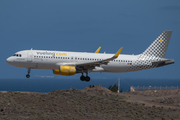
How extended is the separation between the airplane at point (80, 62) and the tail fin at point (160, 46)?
1.49 metres

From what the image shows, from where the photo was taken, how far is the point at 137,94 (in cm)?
5688

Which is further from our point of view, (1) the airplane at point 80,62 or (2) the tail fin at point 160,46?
(2) the tail fin at point 160,46

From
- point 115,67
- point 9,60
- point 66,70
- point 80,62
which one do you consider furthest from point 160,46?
point 9,60

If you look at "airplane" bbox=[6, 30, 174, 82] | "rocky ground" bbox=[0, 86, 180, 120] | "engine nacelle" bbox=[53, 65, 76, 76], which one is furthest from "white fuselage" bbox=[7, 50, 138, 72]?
"rocky ground" bbox=[0, 86, 180, 120]

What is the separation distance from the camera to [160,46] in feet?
170

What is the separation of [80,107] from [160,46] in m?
22.2

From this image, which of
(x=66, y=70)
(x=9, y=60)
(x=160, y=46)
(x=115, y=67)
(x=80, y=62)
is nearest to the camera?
(x=66, y=70)

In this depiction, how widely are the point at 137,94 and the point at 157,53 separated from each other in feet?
37.3

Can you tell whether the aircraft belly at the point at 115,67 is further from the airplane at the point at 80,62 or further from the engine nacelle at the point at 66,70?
the engine nacelle at the point at 66,70

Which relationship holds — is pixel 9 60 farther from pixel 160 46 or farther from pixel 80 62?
pixel 160 46

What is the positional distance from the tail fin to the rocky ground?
9252mm

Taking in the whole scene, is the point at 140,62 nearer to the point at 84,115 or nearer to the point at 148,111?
the point at 148,111

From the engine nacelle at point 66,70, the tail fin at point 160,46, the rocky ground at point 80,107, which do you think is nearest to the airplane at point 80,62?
the engine nacelle at point 66,70

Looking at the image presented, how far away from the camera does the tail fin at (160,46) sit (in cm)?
5042
